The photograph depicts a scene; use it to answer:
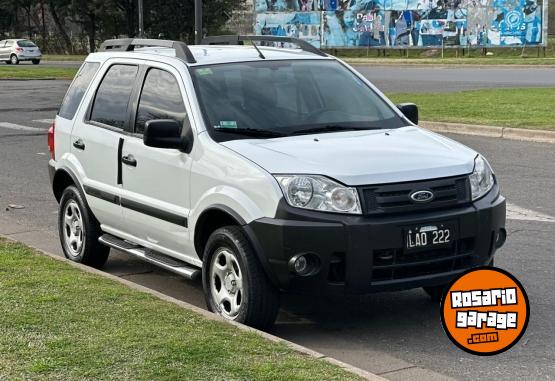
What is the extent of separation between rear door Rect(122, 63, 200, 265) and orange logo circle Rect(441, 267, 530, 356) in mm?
3086

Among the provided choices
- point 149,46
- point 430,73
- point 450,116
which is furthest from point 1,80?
point 149,46

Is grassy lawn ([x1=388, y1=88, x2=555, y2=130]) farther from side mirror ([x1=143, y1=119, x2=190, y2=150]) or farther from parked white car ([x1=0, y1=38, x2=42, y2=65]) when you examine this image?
parked white car ([x1=0, y1=38, x2=42, y2=65])

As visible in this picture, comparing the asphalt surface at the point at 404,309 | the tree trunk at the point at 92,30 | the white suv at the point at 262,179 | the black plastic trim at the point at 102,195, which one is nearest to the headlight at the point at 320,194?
the white suv at the point at 262,179

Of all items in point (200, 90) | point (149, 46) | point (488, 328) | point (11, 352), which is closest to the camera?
point (488, 328)

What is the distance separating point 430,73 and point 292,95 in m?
30.7

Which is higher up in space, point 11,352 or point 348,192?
point 348,192

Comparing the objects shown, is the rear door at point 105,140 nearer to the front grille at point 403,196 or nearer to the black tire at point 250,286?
the black tire at point 250,286

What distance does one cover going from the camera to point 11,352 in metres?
5.04

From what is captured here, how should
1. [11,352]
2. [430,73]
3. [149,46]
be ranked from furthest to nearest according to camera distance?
[430,73] → [149,46] → [11,352]

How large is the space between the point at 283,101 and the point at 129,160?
1.20 m

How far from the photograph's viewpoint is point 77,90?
8.05 meters

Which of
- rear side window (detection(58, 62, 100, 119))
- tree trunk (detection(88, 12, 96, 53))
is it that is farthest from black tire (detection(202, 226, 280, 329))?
tree trunk (detection(88, 12, 96, 53))

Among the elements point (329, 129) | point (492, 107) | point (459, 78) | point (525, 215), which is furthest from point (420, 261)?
point (459, 78)

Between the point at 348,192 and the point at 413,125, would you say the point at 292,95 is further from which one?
the point at 348,192
